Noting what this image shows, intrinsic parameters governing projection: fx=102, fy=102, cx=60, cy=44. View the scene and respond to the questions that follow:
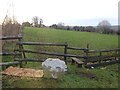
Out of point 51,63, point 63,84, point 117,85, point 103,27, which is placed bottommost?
point 117,85

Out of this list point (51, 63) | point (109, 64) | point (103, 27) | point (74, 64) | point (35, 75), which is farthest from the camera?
point (103, 27)

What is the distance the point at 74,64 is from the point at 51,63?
102 inches

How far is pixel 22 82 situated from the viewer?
3082mm

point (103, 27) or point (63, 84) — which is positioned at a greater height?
point (103, 27)

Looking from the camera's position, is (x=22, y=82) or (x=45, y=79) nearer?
(x=22, y=82)

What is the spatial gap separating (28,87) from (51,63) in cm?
97

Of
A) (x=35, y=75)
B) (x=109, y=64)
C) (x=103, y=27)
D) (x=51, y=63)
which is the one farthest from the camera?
(x=103, y=27)

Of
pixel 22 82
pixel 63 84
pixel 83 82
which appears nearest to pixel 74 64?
pixel 83 82

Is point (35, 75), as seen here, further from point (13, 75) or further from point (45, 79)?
point (13, 75)

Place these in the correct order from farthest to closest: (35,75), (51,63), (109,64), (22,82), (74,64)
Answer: (109,64)
(74,64)
(35,75)
(51,63)
(22,82)

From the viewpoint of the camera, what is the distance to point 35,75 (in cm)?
356

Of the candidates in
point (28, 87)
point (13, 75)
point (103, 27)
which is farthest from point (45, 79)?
point (103, 27)

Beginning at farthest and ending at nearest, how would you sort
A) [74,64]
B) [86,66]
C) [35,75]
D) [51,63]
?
[74,64], [86,66], [35,75], [51,63]

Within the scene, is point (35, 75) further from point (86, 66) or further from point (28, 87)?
point (86, 66)
